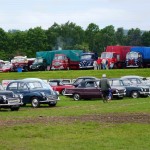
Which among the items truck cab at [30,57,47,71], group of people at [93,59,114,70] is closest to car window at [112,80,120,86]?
group of people at [93,59,114,70]

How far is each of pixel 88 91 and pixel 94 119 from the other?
54.4 feet

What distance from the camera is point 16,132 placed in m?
18.8

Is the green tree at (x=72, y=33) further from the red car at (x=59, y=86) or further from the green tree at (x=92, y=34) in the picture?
the red car at (x=59, y=86)

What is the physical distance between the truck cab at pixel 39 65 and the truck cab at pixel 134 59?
12.0 m

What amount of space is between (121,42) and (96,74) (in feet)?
331

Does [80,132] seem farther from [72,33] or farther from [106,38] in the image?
[72,33]

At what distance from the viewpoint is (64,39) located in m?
154

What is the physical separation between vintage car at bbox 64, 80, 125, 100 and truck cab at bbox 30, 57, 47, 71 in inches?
1388

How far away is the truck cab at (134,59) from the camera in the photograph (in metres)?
68.9

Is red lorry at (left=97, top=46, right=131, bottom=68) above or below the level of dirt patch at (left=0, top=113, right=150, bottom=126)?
above

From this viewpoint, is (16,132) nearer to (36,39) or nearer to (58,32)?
(36,39)

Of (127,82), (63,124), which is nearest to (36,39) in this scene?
(127,82)

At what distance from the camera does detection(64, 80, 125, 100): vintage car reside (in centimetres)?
3909

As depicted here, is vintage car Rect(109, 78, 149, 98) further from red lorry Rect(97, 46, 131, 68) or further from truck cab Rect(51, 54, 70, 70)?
truck cab Rect(51, 54, 70, 70)
